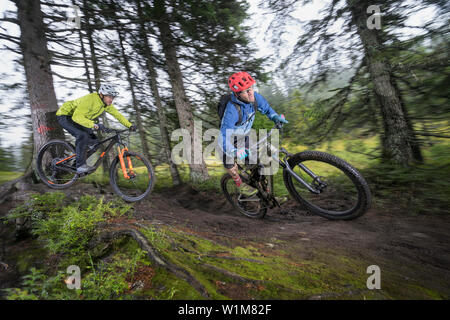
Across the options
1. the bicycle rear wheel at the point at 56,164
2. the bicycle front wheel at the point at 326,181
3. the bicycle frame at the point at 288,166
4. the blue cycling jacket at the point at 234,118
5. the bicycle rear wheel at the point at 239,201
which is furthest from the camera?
the bicycle rear wheel at the point at 56,164

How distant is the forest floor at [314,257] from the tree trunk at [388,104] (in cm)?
148

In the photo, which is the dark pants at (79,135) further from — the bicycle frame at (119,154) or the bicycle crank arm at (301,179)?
the bicycle crank arm at (301,179)

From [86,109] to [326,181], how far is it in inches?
223

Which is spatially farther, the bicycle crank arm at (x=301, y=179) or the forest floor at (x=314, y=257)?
the bicycle crank arm at (x=301, y=179)

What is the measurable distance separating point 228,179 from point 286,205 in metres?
1.95

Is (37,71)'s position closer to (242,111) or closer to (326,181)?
(242,111)

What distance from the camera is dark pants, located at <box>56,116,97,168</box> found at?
4867 millimetres

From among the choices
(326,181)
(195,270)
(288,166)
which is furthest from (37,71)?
(326,181)

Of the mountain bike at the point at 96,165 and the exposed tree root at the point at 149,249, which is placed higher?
the mountain bike at the point at 96,165

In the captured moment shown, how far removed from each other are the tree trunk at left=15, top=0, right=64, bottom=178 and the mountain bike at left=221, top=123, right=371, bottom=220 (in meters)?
5.49

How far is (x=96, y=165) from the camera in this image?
17.3ft

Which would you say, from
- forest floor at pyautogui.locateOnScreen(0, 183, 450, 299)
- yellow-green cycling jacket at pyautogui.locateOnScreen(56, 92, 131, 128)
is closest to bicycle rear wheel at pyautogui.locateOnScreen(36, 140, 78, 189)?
yellow-green cycling jacket at pyautogui.locateOnScreen(56, 92, 131, 128)

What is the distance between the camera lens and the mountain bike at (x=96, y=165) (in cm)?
503

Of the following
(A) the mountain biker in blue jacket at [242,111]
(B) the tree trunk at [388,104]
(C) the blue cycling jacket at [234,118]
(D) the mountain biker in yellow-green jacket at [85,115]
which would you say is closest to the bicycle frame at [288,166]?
(A) the mountain biker in blue jacket at [242,111]
